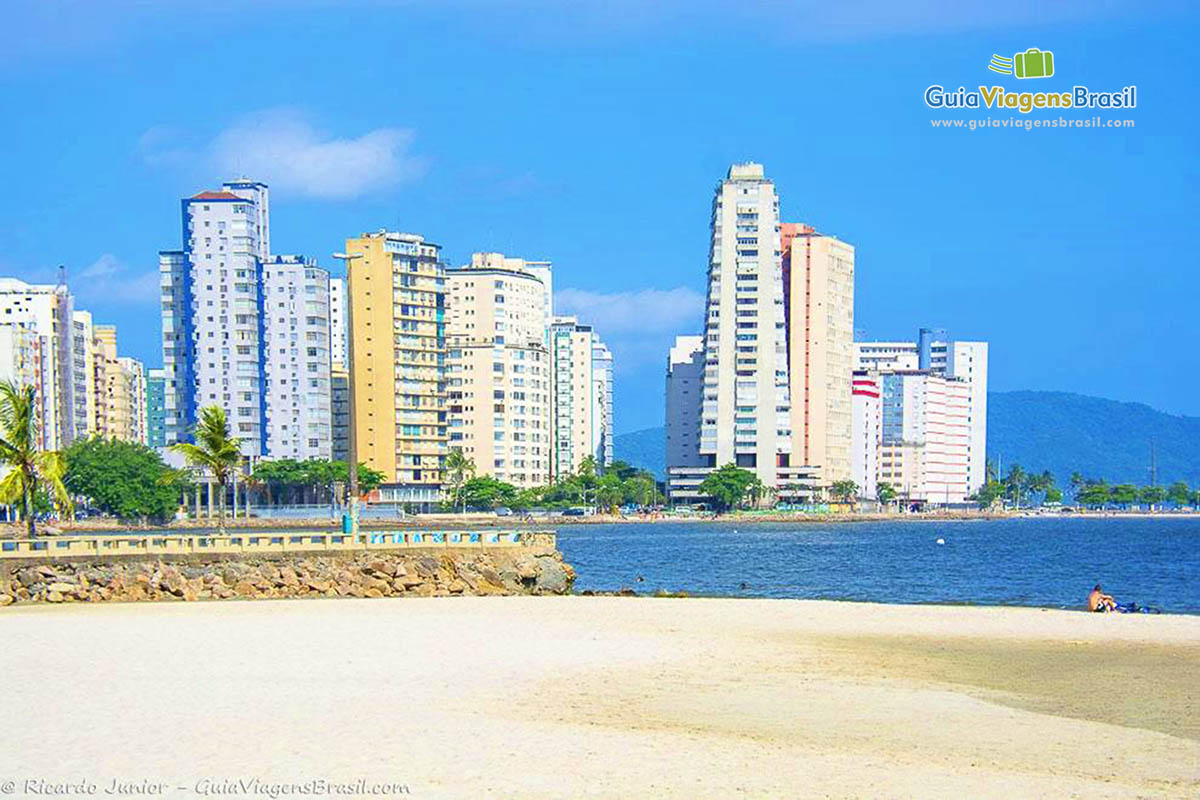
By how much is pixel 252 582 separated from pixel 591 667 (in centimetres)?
2360

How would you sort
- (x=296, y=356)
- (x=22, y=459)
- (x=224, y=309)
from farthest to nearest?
(x=296, y=356), (x=224, y=309), (x=22, y=459)

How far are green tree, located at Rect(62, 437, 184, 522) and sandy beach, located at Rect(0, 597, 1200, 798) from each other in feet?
420

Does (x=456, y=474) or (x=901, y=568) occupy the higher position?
(x=456, y=474)

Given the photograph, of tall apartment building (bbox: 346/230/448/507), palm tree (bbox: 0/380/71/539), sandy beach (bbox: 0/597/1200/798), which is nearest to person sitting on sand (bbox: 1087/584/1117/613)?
sandy beach (bbox: 0/597/1200/798)

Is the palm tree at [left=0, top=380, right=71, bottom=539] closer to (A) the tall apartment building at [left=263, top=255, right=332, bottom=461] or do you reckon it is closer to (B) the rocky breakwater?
(B) the rocky breakwater

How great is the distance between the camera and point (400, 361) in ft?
600

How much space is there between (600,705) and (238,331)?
168 metres

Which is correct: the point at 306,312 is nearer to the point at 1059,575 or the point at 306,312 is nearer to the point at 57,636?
the point at 1059,575

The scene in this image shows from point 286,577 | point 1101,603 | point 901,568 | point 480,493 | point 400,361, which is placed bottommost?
point 480,493

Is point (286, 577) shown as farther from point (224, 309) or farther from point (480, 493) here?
point (480, 493)

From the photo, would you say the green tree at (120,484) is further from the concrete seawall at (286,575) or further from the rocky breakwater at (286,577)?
the rocky breakwater at (286,577)

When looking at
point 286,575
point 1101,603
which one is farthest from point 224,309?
point 1101,603

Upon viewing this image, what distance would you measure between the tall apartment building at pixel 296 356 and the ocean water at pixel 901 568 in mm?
59443

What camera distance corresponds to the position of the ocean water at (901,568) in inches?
2432
